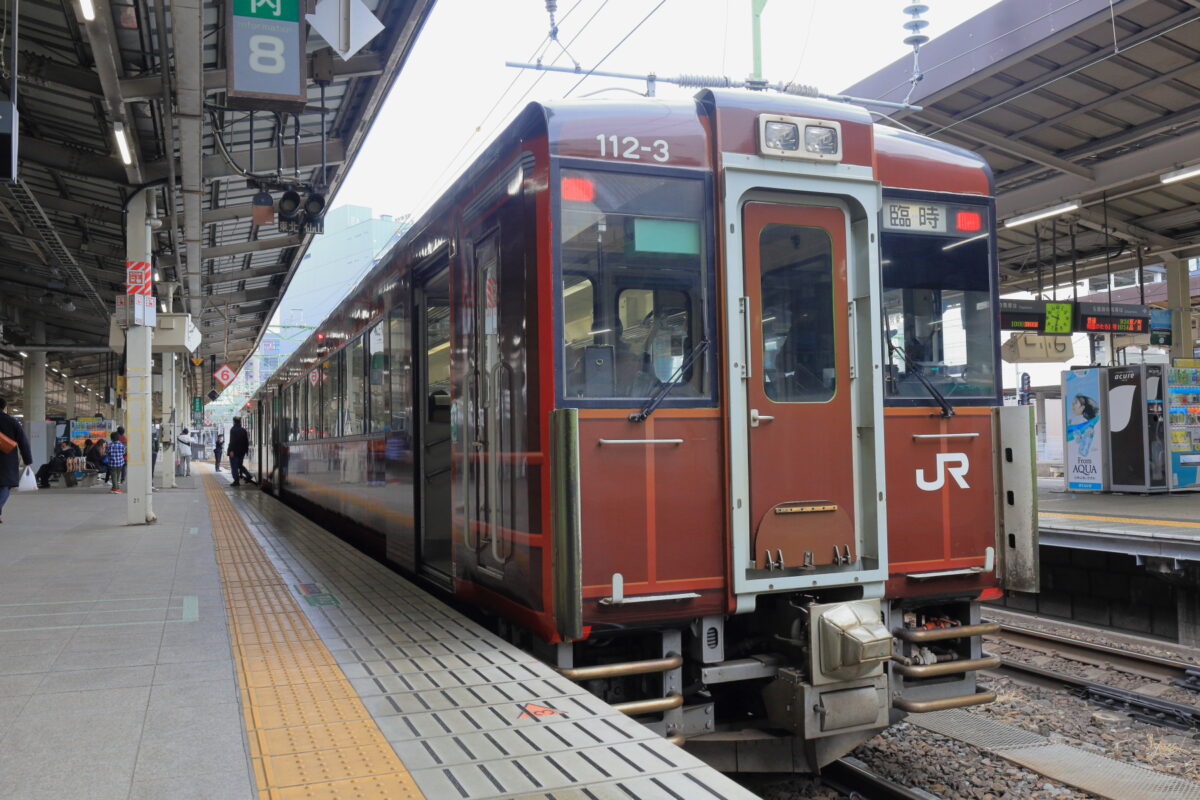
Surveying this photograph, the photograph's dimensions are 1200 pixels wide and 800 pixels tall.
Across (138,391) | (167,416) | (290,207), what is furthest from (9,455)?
(167,416)

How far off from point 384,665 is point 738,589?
1627 millimetres

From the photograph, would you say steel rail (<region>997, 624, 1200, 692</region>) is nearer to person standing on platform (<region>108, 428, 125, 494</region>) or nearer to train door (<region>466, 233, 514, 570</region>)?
train door (<region>466, 233, 514, 570</region>)

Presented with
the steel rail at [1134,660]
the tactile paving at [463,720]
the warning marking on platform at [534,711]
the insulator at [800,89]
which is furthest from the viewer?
the steel rail at [1134,660]

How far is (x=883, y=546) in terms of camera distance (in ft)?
14.3

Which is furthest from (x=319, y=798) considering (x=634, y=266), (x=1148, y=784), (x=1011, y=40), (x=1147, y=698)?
(x=1011, y=40)

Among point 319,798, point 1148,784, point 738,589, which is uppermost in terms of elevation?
point 738,589

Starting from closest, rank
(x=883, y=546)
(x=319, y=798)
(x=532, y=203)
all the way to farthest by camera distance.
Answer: (x=319, y=798), (x=532, y=203), (x=883, y=546)

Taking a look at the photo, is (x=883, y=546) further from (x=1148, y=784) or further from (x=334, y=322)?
(x=334, y=322)

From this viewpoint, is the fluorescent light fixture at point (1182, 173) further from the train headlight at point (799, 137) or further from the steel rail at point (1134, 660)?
the train headlight at point (799, 137)

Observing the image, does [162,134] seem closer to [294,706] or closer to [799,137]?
[799,137]

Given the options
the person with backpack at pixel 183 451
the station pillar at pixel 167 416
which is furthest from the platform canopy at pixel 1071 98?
the person with backpack at pixel 183 451

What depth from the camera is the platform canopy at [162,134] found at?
8906mm

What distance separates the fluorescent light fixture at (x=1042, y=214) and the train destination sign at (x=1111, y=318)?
1.89 m

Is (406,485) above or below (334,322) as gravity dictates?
below
